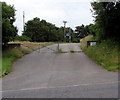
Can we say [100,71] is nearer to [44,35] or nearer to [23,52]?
[23,52]

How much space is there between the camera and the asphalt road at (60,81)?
32.2ft

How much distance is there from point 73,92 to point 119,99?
6.48ft

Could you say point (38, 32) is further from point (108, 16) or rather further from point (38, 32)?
point (108, 16)

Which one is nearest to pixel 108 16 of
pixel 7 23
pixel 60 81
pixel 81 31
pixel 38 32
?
pixel 7 23

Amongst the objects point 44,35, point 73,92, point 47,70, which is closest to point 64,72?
point 47,70

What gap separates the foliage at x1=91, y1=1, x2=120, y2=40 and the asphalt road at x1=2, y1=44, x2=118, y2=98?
4.25 m

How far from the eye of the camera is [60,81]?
12.6 metres

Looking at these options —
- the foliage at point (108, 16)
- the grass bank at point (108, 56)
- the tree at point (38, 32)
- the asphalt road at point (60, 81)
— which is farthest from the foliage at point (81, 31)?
the asphalt road at point (60, 81)

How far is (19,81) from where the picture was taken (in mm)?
13039

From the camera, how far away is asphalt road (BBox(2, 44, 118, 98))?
32.2ft

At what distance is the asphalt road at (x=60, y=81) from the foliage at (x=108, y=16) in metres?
4.25

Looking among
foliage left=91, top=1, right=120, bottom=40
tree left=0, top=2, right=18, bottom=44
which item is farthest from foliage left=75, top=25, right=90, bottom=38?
tree left=0, top=2, right=18, bottom=44

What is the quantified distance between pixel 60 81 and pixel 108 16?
9943mm

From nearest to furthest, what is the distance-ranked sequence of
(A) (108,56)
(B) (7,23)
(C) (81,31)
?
(A) (108,56), (B) (7,23), (C) (81,31)
